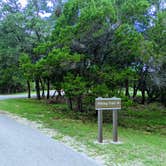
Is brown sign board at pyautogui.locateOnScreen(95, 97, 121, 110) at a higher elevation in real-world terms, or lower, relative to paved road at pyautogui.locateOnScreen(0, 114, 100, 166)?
higher

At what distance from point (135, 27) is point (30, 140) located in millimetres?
7283

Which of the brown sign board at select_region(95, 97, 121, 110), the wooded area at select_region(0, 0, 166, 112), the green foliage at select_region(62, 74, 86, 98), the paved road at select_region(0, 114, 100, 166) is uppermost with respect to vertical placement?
the wooded area at select_region(0, 0, 166, 112)

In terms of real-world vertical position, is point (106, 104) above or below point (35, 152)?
above

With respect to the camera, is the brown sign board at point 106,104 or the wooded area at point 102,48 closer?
the brown sign board at point 106,104

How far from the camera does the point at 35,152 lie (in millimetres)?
5324

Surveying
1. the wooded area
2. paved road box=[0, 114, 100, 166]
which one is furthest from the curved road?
the wooded area

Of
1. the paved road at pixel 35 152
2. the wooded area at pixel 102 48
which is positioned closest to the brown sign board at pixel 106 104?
the paved road at pixel 35 152

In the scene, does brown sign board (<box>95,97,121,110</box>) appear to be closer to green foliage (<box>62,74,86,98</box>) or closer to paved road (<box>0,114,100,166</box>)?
paved road (<box>0,114,100,166</box>)

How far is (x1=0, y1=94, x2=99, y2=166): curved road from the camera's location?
184 inches

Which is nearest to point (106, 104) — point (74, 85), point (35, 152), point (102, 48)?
point (35, 152)

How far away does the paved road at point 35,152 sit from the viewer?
15.4ft

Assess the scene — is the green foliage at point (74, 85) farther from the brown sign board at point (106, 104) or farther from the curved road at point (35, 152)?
the brown sign board at point (106, 104)

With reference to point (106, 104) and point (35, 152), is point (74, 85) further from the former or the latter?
point (35, 152)

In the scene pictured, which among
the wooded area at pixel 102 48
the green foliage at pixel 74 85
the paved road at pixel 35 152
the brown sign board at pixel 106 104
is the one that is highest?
the wooded area at pixel 102 48
